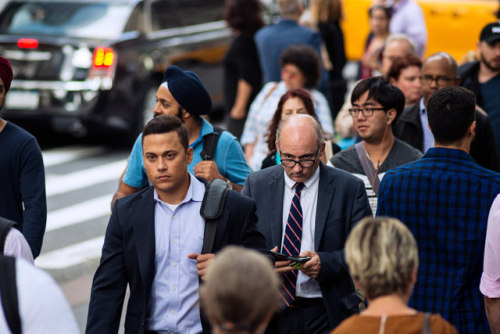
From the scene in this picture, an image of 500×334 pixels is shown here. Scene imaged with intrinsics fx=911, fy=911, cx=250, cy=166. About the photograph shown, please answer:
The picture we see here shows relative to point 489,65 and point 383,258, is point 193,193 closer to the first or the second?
point 383,258

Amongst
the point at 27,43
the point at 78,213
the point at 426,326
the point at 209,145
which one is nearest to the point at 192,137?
the point at 209,145

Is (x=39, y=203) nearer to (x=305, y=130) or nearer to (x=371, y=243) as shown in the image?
(x=305, y=130)

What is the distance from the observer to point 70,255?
9.12 metres

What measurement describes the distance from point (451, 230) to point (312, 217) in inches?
31.2

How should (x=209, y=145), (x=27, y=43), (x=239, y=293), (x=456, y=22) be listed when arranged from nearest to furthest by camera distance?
1. (x=239, y=293)
2. (x=209, y=145)
3. (x=27, y=43)
4. (x=456, y=22)

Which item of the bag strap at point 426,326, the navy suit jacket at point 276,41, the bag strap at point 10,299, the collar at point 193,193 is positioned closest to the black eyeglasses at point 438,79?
the navy suit jacket at point 276,41

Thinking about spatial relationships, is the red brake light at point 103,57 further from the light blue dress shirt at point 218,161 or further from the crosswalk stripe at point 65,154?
the light blue dress shirt at point 218,161

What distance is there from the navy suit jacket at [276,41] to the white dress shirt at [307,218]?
481 cm

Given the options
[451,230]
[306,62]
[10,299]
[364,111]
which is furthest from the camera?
[306,62]

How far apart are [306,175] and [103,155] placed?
349 inches

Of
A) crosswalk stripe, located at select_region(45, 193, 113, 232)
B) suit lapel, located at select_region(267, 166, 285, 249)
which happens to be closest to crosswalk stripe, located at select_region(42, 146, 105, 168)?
crosswalk stripe, located at select_region(45, 193, 113, 232)

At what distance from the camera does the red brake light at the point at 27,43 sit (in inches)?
507

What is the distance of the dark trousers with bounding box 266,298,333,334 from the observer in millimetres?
4898

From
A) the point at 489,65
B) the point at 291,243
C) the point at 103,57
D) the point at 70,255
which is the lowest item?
the point at 70,255
